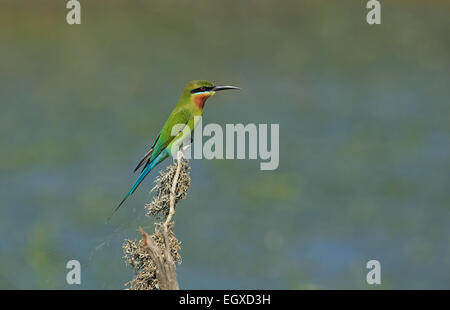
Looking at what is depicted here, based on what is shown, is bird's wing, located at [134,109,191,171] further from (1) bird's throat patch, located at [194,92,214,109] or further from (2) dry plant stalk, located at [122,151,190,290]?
(2) dry plant stalk, located at [122,151,190,290]

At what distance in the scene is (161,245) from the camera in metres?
2.41

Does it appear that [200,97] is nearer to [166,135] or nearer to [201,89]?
[201,89]

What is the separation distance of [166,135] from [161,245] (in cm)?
120

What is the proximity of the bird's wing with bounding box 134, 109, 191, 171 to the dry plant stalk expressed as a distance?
0.77m

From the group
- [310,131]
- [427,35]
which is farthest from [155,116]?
[427,35]

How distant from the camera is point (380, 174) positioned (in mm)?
6484

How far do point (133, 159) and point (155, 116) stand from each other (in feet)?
1.89

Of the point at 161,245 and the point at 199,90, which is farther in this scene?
the point at 199,90

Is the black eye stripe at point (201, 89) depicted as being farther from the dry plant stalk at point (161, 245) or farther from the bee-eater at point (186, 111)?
the dry plant stalk at point (161, 245)

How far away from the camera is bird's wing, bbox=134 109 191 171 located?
11.4ft

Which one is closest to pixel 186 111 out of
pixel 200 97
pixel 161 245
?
pixel 200 97

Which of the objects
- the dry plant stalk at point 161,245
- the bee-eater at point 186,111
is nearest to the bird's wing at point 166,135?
the bee-eater at point 186,111

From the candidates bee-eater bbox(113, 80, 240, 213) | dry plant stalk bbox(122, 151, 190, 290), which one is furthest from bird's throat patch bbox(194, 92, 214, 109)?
dry plant stalk bbox(122, 151, 190, 290)
